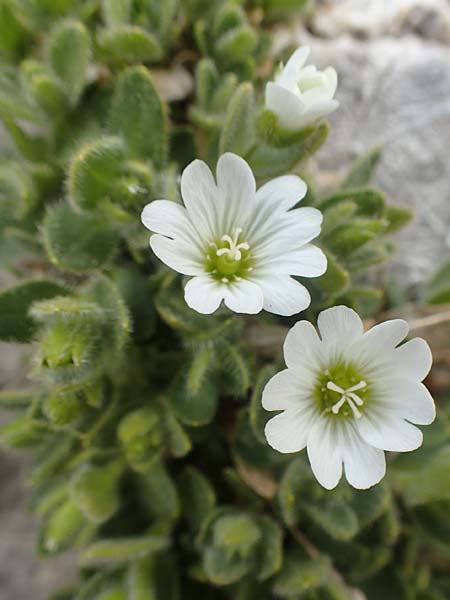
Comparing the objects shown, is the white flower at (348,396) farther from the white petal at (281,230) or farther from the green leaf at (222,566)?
the green leaf at (222,566)

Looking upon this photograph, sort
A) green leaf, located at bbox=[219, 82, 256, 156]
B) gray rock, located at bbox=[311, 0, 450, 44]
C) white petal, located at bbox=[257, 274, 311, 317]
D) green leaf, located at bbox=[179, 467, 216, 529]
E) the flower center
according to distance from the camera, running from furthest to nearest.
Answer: gray rock, located at bbox=[311, 0, 450, 44] < green leaf, located at bbox=[179, 467, 216, 529] < green leaf, located at bbox=[219, 82, 256, 156] < the flower center < white petal, located at bbox=[257, 274, 311, 317]

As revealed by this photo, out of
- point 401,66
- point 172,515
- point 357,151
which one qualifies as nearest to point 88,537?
point 172,515

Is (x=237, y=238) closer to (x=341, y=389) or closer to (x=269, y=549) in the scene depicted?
(x=341, y=389)

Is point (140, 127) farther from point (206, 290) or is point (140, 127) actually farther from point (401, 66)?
point (401, 66)

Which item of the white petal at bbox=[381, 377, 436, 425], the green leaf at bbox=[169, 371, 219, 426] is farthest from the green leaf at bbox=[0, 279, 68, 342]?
the white petal at bbox=[381, 377, 436, 425]

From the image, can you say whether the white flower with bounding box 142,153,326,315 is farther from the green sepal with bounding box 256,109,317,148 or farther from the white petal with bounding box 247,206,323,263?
the green sepal with bounding box 256,109,317,148

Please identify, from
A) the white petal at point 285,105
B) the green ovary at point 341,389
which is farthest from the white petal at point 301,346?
the white petal at point 285,105

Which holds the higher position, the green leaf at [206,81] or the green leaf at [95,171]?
the green leaf at [206,81]
